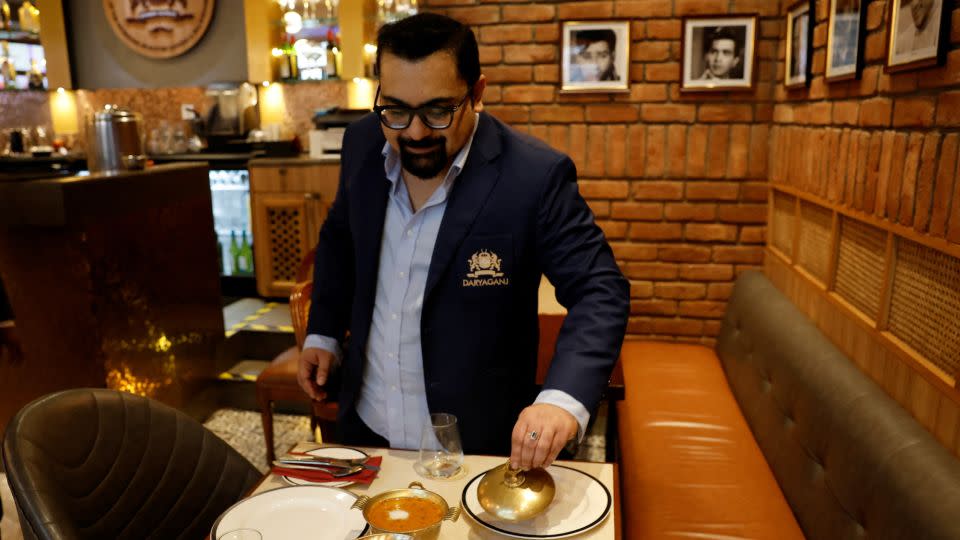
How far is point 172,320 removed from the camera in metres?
3.52

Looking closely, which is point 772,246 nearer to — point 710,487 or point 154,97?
point 710,487

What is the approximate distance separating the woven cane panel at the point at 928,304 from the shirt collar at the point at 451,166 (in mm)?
1103

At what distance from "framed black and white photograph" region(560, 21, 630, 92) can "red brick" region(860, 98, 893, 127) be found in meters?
1.25

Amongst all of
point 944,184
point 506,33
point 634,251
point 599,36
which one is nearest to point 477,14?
point 506,33

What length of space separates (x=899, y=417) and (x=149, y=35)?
630cm

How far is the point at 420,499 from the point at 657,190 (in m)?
2.36

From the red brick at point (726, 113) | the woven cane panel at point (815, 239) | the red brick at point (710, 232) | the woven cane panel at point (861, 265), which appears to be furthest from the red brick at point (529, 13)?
the woven cane panel at point (861, 265)

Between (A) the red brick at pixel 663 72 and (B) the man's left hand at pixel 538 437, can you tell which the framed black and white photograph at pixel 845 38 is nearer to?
(A) the red brick at pixel 663 72

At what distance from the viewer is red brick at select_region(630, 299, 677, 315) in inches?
134

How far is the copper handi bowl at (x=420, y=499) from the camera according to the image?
3.80 feet

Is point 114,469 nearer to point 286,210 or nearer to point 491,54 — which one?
point 491,54

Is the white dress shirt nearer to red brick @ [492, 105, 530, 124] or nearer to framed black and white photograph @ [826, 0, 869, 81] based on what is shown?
framed black and white photograph @ [826, 0, 869, 81]

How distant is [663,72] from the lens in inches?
Answer: 125

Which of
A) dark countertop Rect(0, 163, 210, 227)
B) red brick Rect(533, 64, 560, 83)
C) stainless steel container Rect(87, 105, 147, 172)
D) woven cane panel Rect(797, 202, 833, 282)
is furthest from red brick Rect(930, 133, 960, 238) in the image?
stainless steel container Rect(87, 105, 147, 172)
